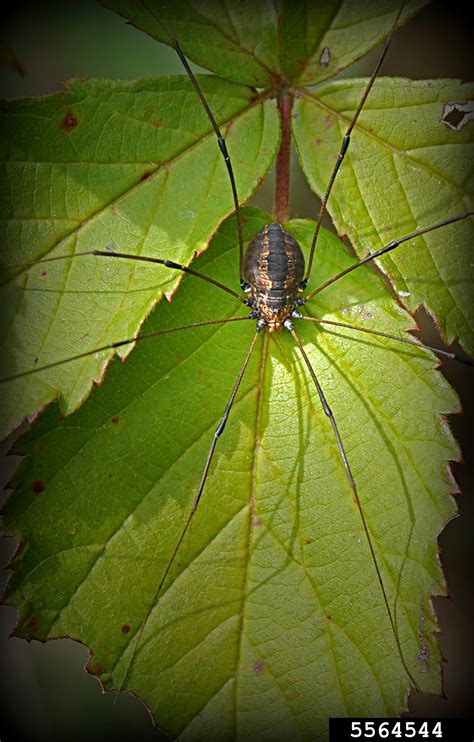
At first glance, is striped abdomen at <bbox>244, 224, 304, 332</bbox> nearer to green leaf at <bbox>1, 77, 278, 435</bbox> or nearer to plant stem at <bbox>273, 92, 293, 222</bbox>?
plant stem at <bbox>273, 92, 293, 222</bbox>

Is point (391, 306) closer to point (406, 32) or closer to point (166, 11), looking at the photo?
point (166, 11)

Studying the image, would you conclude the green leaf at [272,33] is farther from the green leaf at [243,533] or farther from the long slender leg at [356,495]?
the long slender leg at [356,495]

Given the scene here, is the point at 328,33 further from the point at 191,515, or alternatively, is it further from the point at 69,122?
the point at 191,515

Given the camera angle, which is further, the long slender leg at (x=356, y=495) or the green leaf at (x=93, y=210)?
the long slender leg at (x=356, y=495)

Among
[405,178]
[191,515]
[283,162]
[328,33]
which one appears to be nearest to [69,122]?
[283,162]

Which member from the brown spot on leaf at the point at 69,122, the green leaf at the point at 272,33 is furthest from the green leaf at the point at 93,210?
the green leaf at the point at 272,33

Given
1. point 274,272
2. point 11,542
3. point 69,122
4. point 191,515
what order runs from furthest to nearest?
point 11,542
point 274,272
point 191,515
point 69,122
